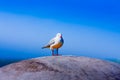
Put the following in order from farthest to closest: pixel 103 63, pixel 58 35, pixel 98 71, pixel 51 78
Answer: pixel 58 35 < pixel 103 63 < pixel 98 71 < pixel 51 78

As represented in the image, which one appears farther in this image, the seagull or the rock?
the seagull

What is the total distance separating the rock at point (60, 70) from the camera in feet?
21.0

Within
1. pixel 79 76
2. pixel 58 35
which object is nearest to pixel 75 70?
pixel 79 76

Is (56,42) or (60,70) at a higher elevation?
(56,42)

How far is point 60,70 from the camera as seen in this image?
21.6ft

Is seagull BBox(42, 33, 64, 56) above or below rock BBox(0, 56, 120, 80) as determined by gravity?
above

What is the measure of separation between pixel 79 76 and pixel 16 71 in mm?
1190

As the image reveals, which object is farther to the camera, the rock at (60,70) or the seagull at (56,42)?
the seagull at (56,42)

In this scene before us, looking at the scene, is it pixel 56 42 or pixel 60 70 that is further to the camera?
A: pixel 56 42

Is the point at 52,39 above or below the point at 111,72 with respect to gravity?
above

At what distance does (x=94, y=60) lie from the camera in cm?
747

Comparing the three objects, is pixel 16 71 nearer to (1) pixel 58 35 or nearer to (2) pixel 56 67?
(2) pixel 56 67

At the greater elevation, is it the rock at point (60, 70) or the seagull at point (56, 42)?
the seagull at point (56, 42)

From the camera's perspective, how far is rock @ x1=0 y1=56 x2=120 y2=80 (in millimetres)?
6410
